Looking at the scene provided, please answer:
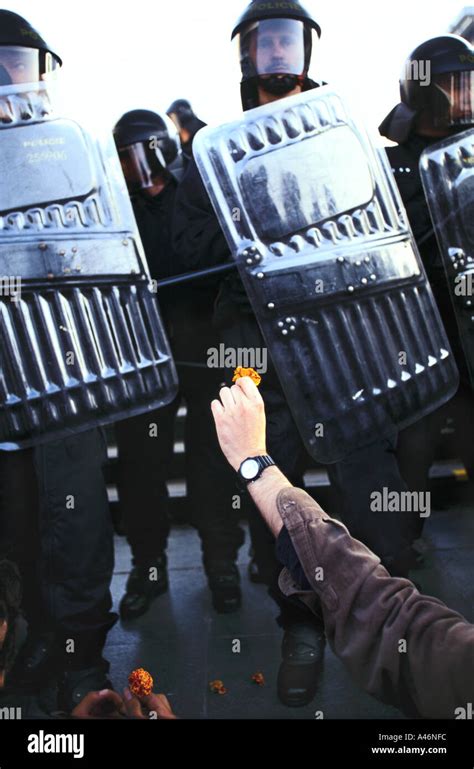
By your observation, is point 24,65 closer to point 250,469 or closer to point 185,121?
point 185,121

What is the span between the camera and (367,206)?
1665 millimetres

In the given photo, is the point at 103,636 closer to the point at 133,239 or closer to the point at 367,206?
the point at 133,239

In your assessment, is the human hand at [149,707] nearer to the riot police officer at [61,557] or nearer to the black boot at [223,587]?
the riot police officer at [61,557]

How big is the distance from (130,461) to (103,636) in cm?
43

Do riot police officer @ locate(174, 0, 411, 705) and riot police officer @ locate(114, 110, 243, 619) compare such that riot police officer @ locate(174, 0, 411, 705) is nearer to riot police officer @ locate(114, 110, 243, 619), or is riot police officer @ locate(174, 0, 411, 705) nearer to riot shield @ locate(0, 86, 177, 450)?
riot police officer @ locate(114, 110, 243, 619)

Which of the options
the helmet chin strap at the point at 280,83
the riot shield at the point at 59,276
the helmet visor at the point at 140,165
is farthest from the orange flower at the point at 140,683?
the helmet chin strap at the point at 280,83

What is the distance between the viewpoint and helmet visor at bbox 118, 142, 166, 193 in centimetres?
171

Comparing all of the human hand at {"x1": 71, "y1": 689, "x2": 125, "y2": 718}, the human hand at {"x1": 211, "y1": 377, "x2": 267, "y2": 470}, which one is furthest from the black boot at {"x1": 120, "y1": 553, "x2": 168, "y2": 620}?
the human hand at {"x1": 211, "y1": 377, "x2": 267, "y2": 470}

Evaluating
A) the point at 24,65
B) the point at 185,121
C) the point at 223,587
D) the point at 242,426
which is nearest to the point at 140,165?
the point at 185,121

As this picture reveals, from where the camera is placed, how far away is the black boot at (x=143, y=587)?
1961mm

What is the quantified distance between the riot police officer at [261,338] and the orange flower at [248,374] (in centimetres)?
3

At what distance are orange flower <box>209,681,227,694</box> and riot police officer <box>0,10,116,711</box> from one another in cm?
24

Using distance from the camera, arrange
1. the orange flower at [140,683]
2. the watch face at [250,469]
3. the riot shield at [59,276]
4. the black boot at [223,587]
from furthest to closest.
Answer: the black boot at [223,587]
the orange flower at [140,683]
the riot shield at [59,276]
the watch face at [250,469]
